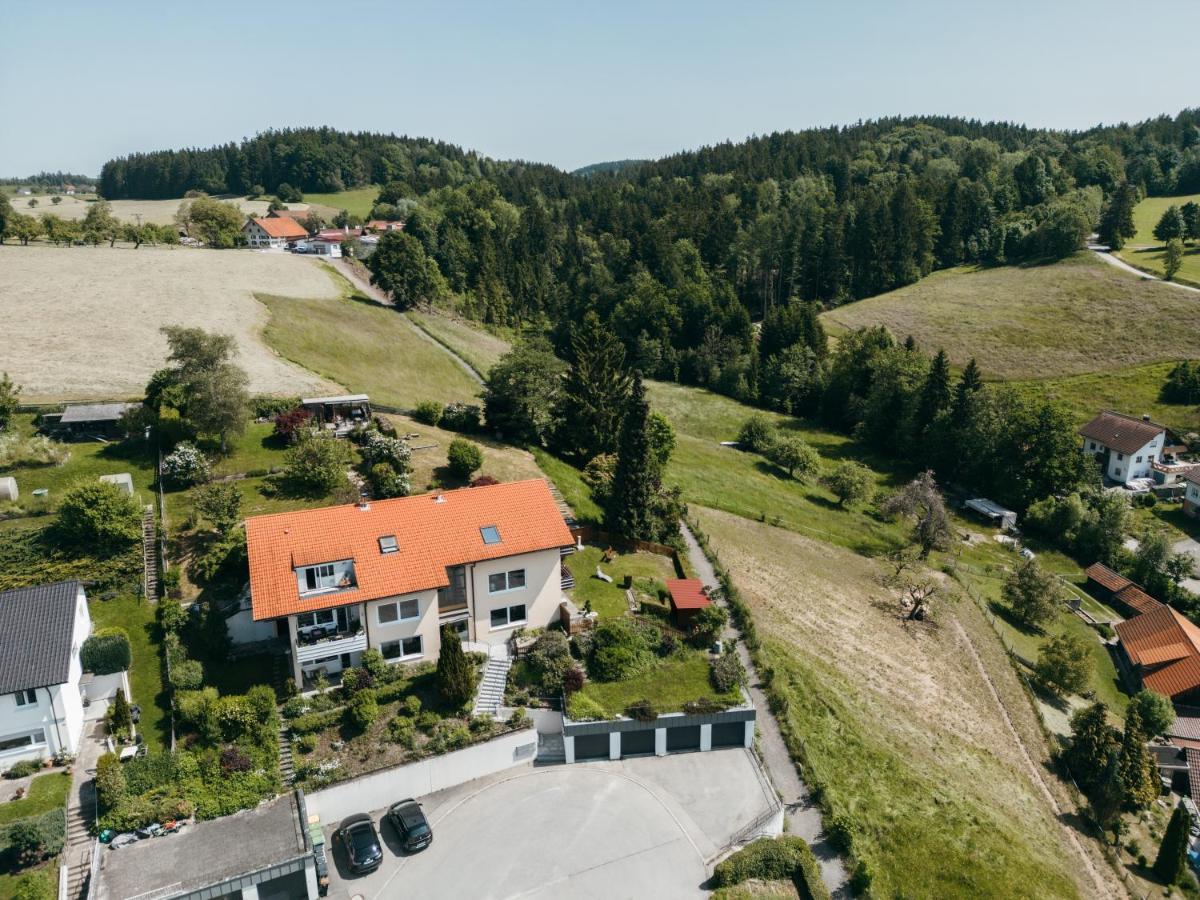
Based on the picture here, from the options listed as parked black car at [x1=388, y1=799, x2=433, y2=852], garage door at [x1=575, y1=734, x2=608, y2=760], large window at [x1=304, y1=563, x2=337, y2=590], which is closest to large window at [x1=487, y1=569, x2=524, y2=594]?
large window at [x1=304, y1=563, x2=337, y2=590]

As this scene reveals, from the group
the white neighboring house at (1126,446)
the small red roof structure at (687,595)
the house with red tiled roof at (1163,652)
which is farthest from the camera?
the white neighboring house at (1126,446)

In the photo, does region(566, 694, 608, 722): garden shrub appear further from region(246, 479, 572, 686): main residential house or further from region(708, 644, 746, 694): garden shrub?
region(246, 479, 572, 686): main residential house

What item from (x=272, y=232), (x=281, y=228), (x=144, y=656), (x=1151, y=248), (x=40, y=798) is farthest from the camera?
(x=281, y=228)

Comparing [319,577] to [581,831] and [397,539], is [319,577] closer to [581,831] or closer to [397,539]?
[397,539]

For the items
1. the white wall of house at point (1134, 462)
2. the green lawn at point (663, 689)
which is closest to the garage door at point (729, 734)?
the green lawn at point (663, 689)

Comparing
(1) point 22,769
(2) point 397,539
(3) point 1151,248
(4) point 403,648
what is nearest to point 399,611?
(4) point 403,648

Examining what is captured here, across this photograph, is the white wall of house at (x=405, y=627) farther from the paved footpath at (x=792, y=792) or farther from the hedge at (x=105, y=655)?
the paved footpath at (x=792, y=792)
